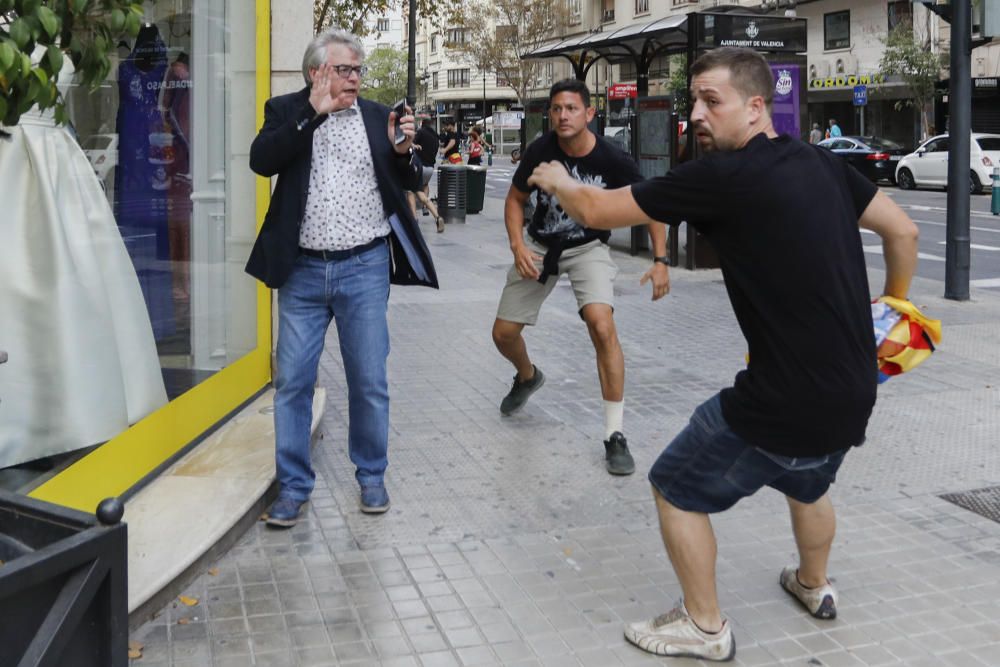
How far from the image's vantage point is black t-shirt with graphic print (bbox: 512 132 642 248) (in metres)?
5.95

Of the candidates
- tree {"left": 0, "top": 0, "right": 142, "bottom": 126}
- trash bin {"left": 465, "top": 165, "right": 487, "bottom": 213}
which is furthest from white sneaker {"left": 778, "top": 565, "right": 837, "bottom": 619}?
trash bin {"left": 465, "top": 165, "right": 487, "bottom": 213}

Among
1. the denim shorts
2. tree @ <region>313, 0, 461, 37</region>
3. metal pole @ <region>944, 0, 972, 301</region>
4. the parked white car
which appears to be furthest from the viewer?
the parked white car

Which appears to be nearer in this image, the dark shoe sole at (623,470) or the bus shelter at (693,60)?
the dark shoe sole at (623,470)

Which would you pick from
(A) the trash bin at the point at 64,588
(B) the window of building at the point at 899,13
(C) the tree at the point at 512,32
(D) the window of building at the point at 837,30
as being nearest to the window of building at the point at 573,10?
(C) the tree at the point at 512,32

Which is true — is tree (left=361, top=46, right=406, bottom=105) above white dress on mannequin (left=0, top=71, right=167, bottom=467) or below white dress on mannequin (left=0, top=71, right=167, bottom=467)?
above

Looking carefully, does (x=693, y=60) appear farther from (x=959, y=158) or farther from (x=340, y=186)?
(x=340, y=186)

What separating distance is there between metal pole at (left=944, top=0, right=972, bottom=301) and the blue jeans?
766cm

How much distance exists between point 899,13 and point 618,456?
131 ft

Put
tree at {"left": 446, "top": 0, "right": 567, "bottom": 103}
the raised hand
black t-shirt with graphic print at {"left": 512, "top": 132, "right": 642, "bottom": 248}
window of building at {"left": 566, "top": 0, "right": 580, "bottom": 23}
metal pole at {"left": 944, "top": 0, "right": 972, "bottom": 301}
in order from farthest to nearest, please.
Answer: window of building at {"left": 566, "top": 0, "right": 580, "bottom": 23} → tree at {"left": 446, "top": 0, "right": 567, "bottom": 103} → metal pole at {"left": 944, "top": 0, "right": 972, "bottom": 301} → black t-shirt with graphic print at {"left": 512, "top": 132, "right": 642, "bottom": 248} → the raised hand

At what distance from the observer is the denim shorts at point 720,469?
11.6ft

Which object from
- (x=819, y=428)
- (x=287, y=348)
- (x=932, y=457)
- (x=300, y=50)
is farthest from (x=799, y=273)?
(x=300, y=50)

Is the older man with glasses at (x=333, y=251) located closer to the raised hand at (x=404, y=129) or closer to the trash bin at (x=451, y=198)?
the raised hand at (x=404, y=129)

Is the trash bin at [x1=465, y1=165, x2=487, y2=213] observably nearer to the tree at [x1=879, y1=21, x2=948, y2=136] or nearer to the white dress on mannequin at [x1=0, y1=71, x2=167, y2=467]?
the white dress on mannequin at [x1=0, y1=71, x2=167, y2=467]

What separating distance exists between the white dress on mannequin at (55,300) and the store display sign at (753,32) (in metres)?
9.90
